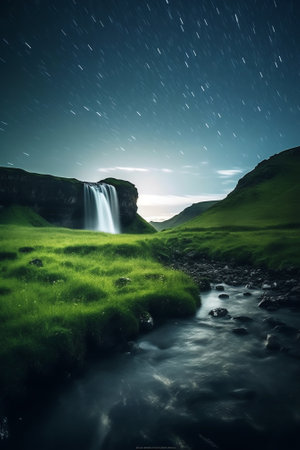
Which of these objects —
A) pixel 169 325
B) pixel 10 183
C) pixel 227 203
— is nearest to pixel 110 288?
pixel 169 325

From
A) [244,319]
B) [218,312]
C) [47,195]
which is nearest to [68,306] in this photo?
[218,312]

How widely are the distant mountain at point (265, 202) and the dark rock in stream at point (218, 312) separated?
5627cm

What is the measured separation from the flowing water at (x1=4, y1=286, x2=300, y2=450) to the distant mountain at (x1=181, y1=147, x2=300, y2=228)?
60.6 m

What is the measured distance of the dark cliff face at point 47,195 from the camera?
83625mm

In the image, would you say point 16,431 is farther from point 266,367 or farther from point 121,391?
point 266,367

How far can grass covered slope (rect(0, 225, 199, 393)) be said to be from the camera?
7.26 metres

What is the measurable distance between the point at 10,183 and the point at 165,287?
8715 centimetres

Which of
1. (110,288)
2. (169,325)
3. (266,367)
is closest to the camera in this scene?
(266,367)

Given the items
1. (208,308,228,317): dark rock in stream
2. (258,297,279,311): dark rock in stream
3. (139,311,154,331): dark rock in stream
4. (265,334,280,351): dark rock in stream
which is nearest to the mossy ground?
(139,311,154,331): dark rock in stream

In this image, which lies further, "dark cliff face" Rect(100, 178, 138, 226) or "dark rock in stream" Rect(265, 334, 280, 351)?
"dark cliff face" Rect(100, 178, 138, 226)

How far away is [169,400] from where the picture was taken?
22.4 ft

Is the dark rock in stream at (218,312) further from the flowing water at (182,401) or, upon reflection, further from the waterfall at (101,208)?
the waterfall at (101,208)

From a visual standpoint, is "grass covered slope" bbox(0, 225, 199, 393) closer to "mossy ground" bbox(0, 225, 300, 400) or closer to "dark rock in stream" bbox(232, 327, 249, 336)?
"mossy ground" bbox(0, 225, 300, 400)

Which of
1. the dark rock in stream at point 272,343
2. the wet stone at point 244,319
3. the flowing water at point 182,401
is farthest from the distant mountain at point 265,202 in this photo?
the flowing water at point 182,401
